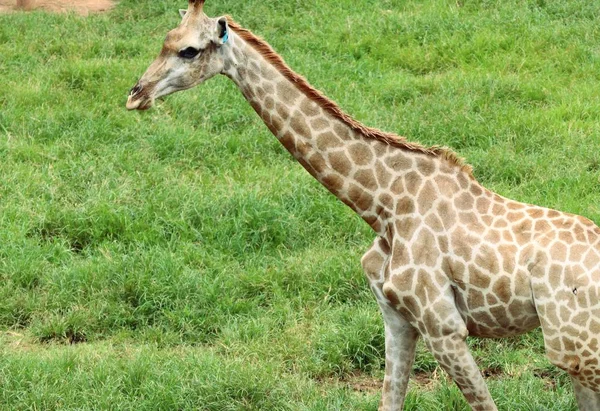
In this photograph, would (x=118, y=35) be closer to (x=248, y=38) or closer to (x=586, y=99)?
(x=586, y=99)

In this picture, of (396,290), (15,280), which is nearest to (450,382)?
(396,290)

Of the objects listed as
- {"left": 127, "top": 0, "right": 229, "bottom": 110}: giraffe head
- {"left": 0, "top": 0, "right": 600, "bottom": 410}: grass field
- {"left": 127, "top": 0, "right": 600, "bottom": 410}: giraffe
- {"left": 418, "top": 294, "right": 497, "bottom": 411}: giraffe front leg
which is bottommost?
{"left": 0, "top": 0, "right": 600, "bottom": 410}: grass field

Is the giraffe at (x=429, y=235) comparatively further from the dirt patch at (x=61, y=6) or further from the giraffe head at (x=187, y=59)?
the dirt patch at (x=61, y=6)

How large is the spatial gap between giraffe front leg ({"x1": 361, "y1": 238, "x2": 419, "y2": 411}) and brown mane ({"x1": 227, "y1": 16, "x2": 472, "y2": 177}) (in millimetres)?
539

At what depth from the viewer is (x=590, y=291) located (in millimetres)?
5211

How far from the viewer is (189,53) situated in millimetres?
5707

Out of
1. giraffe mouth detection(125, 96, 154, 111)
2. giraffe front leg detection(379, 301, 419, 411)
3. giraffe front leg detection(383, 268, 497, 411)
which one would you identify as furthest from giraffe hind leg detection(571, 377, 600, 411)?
giraffe mouth detection(125, 96, 154, 111)

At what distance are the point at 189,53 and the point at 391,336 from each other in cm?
189

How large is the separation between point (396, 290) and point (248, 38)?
5.25 ft

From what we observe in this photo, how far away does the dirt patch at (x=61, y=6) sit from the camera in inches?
542

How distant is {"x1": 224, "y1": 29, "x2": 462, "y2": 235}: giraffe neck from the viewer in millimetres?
5727

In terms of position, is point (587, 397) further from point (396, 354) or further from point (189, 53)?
point (189, 53)

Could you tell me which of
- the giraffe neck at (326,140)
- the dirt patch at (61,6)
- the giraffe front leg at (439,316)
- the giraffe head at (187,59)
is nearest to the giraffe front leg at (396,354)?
the giraffe front leg at (439,316)

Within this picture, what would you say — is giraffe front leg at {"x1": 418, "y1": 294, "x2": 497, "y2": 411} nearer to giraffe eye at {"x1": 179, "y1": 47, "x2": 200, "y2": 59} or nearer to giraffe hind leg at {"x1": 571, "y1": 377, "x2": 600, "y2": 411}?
giraffe hind leg at {"x1": 571, "y1": 377, "x2": 600, "y2": 411}
